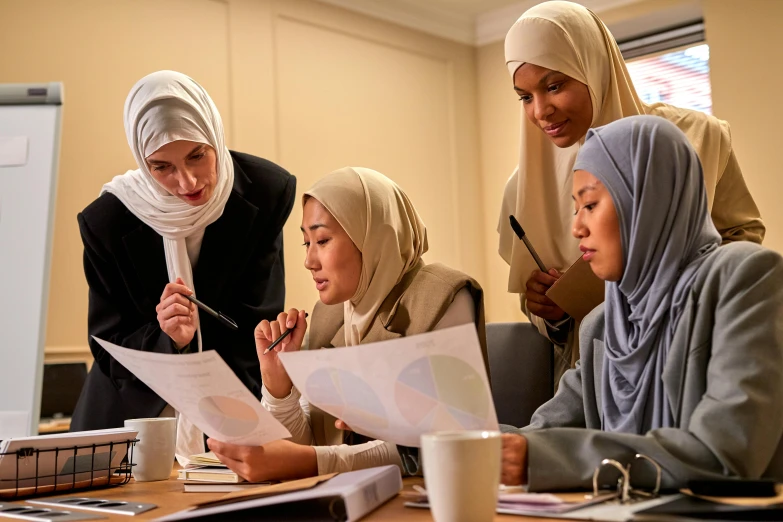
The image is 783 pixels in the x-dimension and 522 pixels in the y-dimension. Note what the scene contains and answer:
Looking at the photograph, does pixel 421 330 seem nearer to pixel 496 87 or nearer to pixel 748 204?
pixel 748 204

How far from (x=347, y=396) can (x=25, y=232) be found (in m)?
2.17

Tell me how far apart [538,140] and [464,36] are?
12.2 ft

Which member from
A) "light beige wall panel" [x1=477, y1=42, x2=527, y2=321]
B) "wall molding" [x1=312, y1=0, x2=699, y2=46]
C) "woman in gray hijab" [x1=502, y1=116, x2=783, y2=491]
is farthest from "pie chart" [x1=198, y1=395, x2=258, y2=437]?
"light beige wall panel" [x1=477, y1=42, x2=527, y2=321]

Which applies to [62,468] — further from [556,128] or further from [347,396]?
[556,128]

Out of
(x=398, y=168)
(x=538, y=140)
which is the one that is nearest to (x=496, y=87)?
(x=398, y=168)

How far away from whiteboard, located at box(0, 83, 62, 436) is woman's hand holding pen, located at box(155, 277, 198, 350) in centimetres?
108

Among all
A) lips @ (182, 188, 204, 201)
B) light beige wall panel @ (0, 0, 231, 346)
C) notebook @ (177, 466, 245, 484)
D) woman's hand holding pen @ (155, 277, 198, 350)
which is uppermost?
light beige wall panel @ (0, 0, 231, 346)

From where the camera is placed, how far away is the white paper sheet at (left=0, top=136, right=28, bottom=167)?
9.53 ft

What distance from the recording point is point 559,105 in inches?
77.4

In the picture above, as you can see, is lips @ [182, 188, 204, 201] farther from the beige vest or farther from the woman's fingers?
the beige vest

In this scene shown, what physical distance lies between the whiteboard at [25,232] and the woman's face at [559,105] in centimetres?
175

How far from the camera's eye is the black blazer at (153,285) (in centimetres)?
214

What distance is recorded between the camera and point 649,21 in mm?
5008

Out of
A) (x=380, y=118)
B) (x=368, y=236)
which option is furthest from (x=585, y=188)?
(x=380, y=118)
